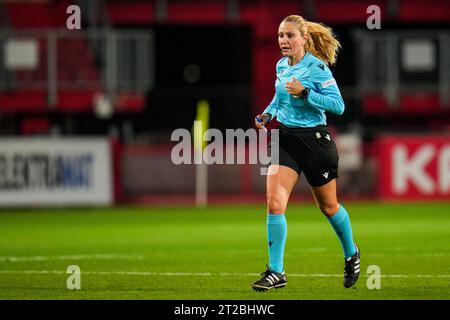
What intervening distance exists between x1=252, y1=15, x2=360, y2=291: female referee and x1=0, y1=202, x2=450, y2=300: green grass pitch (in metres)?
0.41

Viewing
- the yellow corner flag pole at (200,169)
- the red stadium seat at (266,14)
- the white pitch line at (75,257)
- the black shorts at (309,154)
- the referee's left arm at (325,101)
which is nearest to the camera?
the referee's left arm at (325,101)

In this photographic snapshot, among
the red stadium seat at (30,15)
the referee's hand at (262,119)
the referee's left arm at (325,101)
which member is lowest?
the referee's hand at (262,119)

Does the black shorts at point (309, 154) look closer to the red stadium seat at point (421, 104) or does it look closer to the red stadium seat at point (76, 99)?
the red stadium seat at point (76, 99)

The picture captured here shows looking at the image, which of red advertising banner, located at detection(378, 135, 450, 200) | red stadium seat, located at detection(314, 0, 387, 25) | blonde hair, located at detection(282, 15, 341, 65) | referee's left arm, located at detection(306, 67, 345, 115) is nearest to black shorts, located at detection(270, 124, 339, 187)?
referee's left arm, located at detection(306, 67, 345, 115)

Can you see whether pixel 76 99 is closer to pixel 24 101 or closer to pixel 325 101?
pixel 24 101

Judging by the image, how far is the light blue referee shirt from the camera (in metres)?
9.68

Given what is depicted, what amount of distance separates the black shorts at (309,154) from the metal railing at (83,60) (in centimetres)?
1791

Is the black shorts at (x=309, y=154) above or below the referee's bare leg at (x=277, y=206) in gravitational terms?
above

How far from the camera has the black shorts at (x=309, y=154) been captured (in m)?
9.75

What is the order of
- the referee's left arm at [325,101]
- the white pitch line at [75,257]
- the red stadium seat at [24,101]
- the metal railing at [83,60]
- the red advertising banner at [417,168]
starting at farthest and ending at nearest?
the red stadium seat at [24,101]
the metal railing at [83,60]
the red advertising banner at [417,168]
the white pitch line at [75,257]
the referee's left arm at [325,101]

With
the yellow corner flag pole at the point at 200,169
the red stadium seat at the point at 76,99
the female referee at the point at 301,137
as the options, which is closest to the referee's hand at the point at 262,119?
the female referee at the point at 301,137

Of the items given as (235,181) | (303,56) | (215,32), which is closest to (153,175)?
(235,181)

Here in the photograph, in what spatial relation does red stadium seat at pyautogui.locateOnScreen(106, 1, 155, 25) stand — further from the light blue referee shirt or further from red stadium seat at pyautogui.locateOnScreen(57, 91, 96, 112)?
the light blue referee shirt
